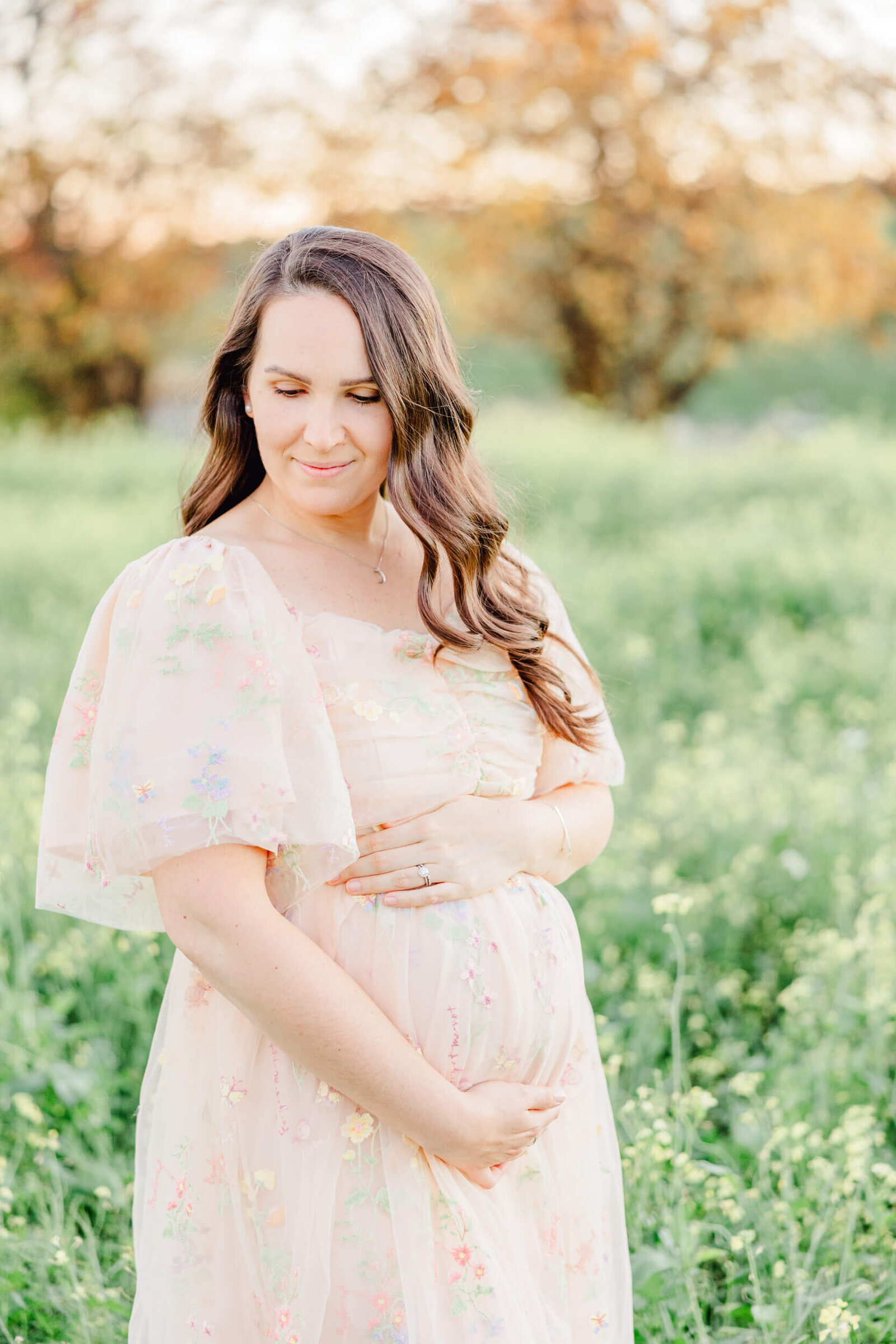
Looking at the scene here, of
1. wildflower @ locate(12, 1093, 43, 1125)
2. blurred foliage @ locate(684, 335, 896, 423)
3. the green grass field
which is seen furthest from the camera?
blurred foliage @ locate(684, 335, 896, 423)

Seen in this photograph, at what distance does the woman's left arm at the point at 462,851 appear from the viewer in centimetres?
154

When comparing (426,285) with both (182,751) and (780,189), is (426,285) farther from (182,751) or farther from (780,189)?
(780,189)

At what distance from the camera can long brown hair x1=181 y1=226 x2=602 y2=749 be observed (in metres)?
1.55

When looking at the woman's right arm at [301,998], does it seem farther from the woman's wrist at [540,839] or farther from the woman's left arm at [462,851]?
the woman's wrist at [540,839]

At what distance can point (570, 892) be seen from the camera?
355 cm

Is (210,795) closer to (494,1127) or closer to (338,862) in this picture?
(338,862)

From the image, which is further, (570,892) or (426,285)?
(570,892)

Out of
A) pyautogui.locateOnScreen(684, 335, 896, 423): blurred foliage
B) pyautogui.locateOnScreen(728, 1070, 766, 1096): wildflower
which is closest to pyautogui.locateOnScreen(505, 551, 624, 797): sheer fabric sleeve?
pyautogui.locateOnScreen(728, 1070, 766, 1096): wildflower

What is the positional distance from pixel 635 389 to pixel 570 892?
1543 centimetres

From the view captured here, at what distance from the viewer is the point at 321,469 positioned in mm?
1571

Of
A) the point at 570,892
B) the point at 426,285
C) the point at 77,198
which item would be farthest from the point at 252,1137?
the point at 77,198

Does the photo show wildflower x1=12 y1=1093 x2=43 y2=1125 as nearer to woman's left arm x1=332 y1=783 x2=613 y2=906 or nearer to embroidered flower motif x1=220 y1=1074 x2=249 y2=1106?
embroidered flower motif x1=220 y1=1074 x2=249 y2=1106

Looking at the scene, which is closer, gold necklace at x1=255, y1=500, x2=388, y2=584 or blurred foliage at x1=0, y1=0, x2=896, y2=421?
gold necklace at x1=255, y1=500, x2=388, y2=584

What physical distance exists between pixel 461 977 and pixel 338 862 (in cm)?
23
